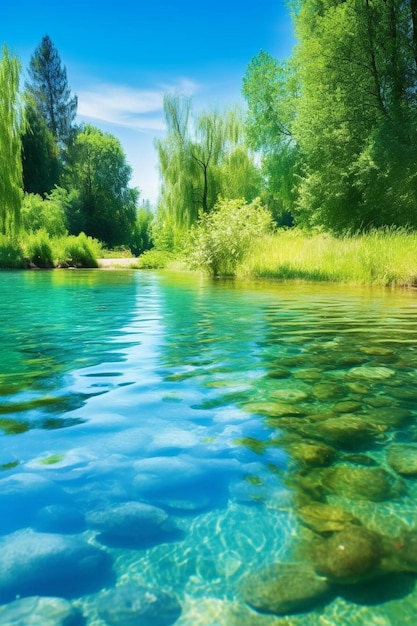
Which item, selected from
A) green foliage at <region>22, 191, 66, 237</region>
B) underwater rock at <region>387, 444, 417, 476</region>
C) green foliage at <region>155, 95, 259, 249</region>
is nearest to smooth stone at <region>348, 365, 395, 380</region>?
underwater rock at <region>387, 444, 417, 476</region>

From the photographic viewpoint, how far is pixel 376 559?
1.12 metres

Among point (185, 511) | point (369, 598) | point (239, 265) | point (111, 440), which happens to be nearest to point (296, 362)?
point (111, 440)

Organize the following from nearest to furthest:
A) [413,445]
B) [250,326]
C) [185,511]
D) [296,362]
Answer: [185,511] < [413,445] < [296,362] < [250,326]

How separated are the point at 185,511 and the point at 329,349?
2.58 metres

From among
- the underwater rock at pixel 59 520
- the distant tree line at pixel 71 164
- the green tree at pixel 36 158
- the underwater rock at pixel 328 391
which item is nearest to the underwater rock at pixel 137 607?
the underwater rock at pixel 59 520

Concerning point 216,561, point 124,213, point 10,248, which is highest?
point 124,213

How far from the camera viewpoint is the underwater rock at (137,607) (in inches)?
36.9

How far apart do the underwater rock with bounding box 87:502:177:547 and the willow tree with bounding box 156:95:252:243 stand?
2411cm

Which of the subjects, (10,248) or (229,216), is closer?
(229,216)

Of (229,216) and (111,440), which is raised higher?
(229,216)

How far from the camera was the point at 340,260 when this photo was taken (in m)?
11.5

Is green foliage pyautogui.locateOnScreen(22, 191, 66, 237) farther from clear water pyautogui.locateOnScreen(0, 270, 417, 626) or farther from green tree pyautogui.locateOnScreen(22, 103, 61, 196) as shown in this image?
clear water pyautogui.locateOnScreen(0, 270, 417, 626)

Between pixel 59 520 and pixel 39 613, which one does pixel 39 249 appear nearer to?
pixel 59 520

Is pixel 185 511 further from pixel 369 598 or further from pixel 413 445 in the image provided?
pixel 413 445
